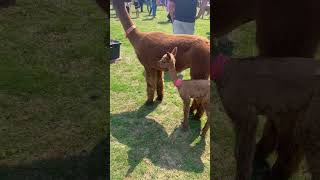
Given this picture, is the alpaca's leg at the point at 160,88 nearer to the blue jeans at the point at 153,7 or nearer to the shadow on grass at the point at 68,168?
the shadow on grass at the point at 68,168

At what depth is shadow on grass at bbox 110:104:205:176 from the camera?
3.62m

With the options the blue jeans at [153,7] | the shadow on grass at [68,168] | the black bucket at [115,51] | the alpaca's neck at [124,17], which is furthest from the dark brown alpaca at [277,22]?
the blue jeans at [153,7]

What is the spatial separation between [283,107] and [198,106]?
2465mm

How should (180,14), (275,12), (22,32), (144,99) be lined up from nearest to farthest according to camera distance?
1. (275,12)
2. (22,32)
3. (144,99)
4. (180,14)

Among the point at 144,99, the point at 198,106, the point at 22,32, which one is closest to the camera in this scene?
the point at 22,32

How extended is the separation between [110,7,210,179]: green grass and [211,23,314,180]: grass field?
110 centimetres

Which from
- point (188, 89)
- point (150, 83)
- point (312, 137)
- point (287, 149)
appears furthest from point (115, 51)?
point (312, 137)

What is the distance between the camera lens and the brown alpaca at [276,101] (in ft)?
6.71

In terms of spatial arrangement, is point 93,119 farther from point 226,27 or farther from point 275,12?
point 275,12

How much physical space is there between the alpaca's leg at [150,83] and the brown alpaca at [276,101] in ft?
8.54

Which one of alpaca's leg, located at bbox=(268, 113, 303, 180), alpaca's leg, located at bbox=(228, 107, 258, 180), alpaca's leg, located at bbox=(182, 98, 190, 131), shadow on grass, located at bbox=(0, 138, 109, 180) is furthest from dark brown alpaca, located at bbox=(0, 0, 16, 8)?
alpaca's leg, located at bbox=(182, 98, 190, 131)

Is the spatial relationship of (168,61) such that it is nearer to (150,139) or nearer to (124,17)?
(150,139)

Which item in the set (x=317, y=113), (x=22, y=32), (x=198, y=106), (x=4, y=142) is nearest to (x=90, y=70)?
(x=22, y=32)

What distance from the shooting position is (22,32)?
2205 mm
